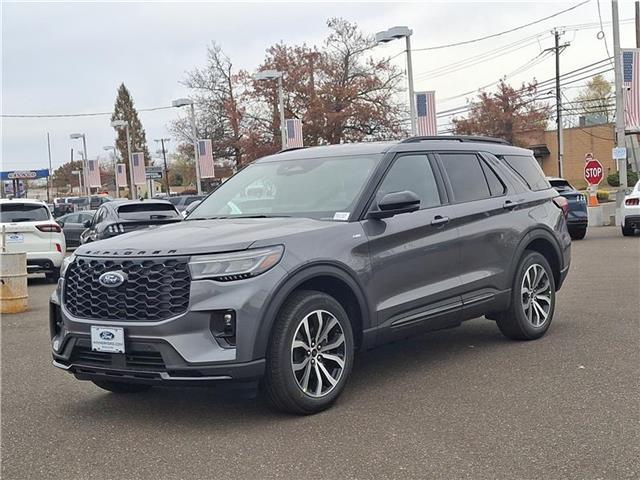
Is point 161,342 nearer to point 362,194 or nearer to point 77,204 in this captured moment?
point 362,194

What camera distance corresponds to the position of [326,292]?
207 inches

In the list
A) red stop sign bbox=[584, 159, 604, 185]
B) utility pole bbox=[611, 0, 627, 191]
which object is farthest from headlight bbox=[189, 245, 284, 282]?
utility pole bbox=[611, 0, 627, 191]

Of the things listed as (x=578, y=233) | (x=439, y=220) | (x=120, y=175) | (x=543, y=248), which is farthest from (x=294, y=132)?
(x=439, y=220)

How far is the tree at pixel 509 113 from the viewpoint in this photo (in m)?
55.7

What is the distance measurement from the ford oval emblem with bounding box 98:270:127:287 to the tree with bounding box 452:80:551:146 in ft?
172

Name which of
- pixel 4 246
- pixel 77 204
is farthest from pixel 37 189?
pixel 4 246

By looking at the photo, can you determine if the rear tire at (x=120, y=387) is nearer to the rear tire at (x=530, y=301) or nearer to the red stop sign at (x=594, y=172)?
the rear tire at (x=530, y=301)

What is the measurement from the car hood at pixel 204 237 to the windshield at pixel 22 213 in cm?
954

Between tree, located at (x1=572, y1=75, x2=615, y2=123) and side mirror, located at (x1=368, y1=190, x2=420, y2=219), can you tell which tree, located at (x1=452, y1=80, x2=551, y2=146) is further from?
side mirror, located at (x1=368, y1=190, x2=420, y2=219)

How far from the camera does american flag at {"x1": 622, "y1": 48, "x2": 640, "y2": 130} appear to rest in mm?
24047

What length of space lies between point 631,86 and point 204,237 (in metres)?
22.8

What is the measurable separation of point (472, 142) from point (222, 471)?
419 cm

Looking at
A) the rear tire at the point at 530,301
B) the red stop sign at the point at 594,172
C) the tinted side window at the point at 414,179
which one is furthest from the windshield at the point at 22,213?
the red stop sign at the point at 594,172

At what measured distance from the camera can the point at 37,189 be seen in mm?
147625
